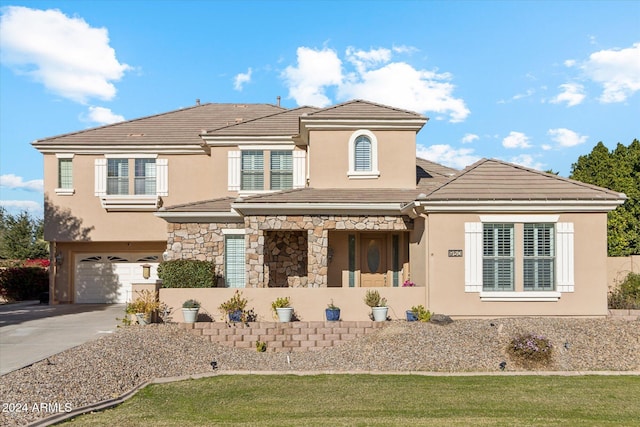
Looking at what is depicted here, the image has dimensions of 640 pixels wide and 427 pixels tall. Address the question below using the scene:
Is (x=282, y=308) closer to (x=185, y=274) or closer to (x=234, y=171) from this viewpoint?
(x=185, y=274)

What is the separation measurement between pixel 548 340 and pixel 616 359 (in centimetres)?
138

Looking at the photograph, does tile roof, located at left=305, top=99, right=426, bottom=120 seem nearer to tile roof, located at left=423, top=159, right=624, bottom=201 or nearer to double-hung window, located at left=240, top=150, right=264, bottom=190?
double-hung window, located at left=240, top=150, right=264, bottom=190

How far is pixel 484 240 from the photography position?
14.8m

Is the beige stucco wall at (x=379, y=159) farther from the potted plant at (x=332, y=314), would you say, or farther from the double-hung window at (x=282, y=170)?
the potted plant at (x=332, y=314)

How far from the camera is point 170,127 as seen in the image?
23531mm

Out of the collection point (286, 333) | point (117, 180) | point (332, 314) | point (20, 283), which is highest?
point (117, 180)

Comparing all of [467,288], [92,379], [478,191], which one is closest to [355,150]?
[478,191]

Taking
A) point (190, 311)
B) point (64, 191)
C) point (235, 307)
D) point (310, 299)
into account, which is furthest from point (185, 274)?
point (64, 191)

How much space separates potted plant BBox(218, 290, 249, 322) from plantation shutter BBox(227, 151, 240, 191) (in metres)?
6.51

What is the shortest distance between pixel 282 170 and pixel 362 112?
382 centimetres

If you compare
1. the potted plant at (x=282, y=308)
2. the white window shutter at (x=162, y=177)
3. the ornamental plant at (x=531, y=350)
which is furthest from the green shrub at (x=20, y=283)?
the ornamental plant at (x=531, y=350)

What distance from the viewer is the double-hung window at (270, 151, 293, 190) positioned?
20.7m

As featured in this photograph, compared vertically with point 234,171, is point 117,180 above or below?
below

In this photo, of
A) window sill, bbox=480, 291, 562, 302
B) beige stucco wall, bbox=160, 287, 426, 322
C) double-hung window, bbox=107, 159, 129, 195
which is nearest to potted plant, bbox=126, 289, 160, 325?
beige stucco wall, bbox=160, 287, 426, 322
